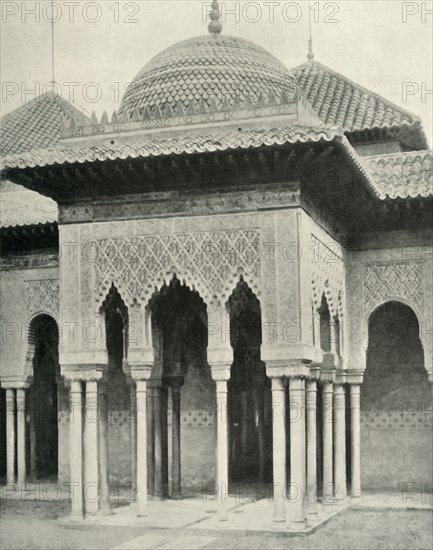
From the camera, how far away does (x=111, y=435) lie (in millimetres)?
15070

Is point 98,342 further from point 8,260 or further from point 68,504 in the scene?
point 8,260

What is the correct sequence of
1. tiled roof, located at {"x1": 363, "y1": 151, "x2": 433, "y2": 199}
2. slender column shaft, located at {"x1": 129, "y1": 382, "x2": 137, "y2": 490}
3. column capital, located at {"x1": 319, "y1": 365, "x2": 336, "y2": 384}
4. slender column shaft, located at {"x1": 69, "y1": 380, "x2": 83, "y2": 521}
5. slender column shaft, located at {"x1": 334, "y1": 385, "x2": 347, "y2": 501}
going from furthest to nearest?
1. slender column shaft, located at {"x1": 129, "y1": 382, "x2": 137, "y2": 490}
2. slender column shaft, located at {"x1": 334, "y1": 385, "x2": 347, "y2": 501}
3. tiled roof, located at {"x1": 363, "y1": 151, "x2": 433, "y2": 199}
4. column capital, located at {"x1": 319, "y1": 365, "x2": 336, "y2": 384}
5. slender column shaft, located at {"x1": 69, "y1": 380, "x2": 83, "y2": 521}

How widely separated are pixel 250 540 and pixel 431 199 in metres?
5.56

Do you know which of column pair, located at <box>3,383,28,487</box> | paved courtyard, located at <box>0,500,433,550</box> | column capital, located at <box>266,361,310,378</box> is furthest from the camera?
column pair, located at <box>3,383,28,487</box>

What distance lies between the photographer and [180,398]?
1427 centimetres

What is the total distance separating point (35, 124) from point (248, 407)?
8063 mm

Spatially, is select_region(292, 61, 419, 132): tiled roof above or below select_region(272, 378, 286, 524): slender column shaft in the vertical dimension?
above

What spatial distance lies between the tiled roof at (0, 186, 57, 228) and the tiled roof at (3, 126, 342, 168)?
328 centimetres

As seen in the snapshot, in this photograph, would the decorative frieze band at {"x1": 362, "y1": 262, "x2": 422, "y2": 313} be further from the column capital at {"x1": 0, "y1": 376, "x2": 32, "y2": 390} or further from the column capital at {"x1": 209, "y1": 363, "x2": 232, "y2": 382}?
the column capital at {"x1": 0, "y1": 376, "x2": 32, "y2": 390}

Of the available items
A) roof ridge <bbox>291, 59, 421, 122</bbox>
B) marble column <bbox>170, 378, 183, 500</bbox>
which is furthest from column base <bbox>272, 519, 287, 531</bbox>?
roof ridge <bbox>291, 59, 421, 122</bbox>

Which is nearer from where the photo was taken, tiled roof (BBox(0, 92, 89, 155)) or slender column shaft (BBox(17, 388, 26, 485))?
slender column shaft (BBox(17, 388, 26, 485))

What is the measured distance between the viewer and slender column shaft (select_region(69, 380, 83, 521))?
36.8ft

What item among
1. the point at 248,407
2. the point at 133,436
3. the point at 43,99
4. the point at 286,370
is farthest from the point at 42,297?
the point at 43,99

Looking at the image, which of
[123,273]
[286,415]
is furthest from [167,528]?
[123,273]
